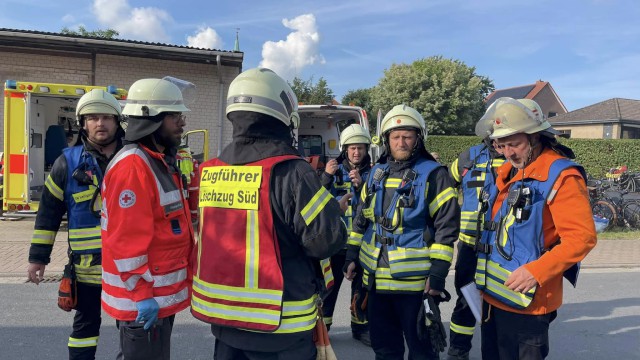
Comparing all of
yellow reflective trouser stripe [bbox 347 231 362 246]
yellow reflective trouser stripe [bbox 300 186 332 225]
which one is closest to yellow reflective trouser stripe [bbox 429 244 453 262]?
yellow reflective trouser stripe [bbox 347 231 362 246]

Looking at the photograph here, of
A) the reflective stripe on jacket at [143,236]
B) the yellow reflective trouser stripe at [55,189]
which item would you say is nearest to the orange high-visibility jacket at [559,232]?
the reflective stripe on jacket at [143,236]

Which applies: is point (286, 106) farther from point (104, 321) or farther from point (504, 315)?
point (104, 321)

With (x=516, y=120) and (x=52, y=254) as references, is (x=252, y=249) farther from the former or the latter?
(x=52, y=254)

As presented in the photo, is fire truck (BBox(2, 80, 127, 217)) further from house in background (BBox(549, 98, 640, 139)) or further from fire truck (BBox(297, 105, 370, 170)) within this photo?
house in background (BBox(549, 98, 640, 139))

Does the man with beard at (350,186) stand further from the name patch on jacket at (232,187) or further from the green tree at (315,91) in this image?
the green tree at (315,91)

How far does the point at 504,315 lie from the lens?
259 centimetres

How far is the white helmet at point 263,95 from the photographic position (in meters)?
2.10

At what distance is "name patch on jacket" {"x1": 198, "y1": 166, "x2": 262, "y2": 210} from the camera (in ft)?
6.66

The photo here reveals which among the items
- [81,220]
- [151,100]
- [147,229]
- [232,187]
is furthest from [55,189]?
[232,187]

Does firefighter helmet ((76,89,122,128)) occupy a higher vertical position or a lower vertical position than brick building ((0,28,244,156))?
lower

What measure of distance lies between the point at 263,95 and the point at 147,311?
1198mm

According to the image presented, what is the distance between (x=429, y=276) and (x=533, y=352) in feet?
2.44

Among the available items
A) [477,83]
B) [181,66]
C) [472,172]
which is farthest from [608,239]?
[477,83]

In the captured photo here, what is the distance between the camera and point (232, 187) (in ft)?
6.83
